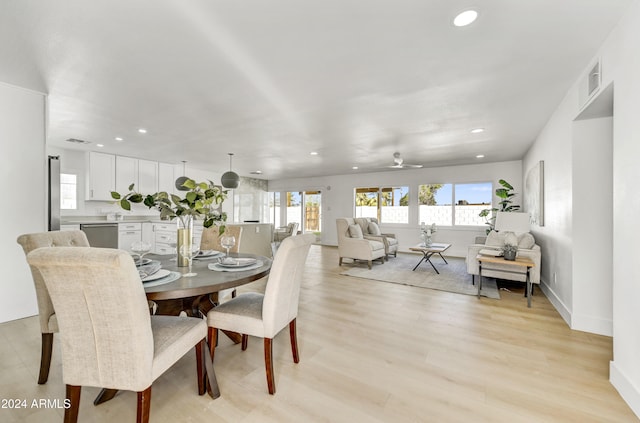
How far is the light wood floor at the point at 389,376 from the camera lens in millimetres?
1517

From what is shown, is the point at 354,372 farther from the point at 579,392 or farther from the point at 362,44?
the point at 362,44

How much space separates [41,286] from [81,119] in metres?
2.92

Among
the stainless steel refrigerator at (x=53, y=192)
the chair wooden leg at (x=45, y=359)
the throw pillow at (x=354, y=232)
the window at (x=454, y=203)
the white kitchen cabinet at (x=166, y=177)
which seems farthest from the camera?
the window at (x=454, y=203)

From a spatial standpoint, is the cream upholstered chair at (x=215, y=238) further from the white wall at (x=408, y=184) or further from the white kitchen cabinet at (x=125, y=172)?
the white wall at (x=408, y=184)

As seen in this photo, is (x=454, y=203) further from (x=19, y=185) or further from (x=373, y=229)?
(x=19, y=185)

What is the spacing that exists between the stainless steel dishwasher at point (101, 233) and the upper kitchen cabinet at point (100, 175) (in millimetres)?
732

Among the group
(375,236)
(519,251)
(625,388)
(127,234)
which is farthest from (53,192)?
(519,251)

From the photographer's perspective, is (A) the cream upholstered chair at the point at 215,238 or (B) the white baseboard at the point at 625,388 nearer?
(B) the white baseboard at the point at 625,388

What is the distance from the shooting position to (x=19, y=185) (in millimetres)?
2842

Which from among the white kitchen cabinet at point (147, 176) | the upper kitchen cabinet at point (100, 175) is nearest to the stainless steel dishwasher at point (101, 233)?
the upper kitchen cabinet at point (100, 175)

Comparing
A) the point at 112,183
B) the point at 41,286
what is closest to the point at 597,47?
the point at 41,286

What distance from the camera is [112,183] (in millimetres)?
5605

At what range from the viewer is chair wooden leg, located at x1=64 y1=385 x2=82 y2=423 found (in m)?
1.25

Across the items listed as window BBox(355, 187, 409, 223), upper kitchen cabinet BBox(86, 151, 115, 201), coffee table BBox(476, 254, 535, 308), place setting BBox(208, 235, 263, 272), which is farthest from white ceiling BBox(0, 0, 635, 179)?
window BBox(355, 187, 409, 223)
